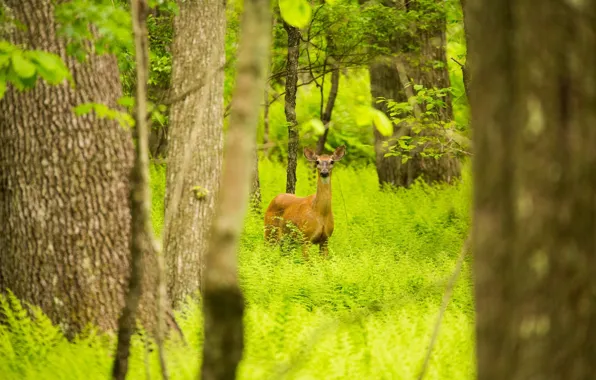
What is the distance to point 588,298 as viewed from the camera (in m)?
1.99

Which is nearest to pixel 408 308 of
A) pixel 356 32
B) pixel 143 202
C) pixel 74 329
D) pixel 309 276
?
pixel 309 276

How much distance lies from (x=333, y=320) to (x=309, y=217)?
17.2 feet

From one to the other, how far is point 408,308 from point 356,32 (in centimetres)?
853

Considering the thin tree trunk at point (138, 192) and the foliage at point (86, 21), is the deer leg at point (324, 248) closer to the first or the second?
the foliage at point (86, 21)

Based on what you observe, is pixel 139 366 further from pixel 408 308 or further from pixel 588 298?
pixel 588 298

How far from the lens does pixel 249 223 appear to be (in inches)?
485

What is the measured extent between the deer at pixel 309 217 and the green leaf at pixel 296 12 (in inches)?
294

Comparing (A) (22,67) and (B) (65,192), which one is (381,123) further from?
(B) (65,192)

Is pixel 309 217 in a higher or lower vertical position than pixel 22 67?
lower

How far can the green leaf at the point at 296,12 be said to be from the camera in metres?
3.26

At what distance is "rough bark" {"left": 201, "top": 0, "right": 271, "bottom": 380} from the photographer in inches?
100

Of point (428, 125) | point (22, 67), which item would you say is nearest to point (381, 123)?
point (22, 67)

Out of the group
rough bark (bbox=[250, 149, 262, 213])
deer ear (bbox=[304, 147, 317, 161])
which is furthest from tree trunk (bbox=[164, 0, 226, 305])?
rough bark (bbox=[250, 149, 262, 213])

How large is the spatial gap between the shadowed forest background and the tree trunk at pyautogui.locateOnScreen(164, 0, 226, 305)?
2cm
